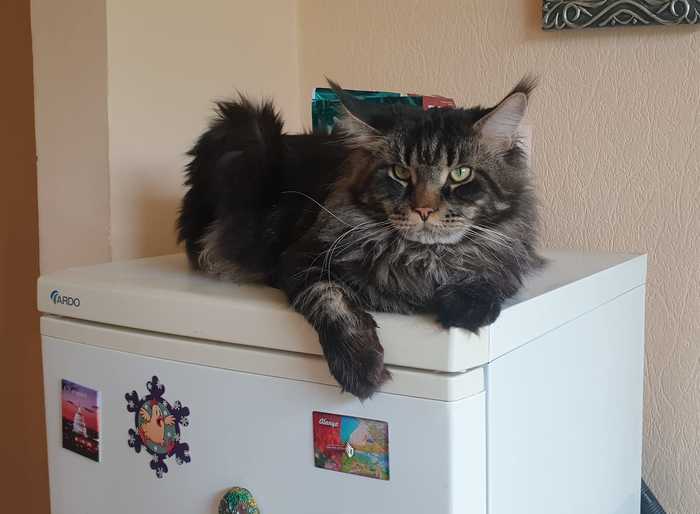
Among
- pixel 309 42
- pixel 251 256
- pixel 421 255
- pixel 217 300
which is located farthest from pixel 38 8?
pixel 421 255

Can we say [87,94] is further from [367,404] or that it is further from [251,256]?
[367,404]

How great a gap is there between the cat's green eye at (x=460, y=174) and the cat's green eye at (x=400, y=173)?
0.05m

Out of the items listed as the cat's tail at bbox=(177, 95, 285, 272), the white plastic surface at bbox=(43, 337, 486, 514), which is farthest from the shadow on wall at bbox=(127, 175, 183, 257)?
the white plastic surface at bbox=(43, 337, 486, 514)

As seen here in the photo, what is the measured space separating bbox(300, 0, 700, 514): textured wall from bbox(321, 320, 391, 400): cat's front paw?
30.6 inches

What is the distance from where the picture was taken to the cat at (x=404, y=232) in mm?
786

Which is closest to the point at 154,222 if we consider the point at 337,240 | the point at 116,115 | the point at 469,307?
the point at 116,115

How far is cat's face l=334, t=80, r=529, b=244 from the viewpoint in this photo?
2.83 feet

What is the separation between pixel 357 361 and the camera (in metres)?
0.74

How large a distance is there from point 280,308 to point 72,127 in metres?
0.77

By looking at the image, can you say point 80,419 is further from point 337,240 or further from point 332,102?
point 332,102

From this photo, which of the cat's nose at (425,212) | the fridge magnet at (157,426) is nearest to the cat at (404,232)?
the cat's nose at (425,212)

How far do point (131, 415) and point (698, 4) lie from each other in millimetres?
1097

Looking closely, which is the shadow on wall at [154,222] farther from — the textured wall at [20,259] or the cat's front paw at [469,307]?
the cat's front paw at [469,307]

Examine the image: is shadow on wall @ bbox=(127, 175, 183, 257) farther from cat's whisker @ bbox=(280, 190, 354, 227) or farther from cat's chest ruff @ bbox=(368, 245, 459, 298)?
cat's chest ruff @ bbox=(368, 245, 459, 298)
